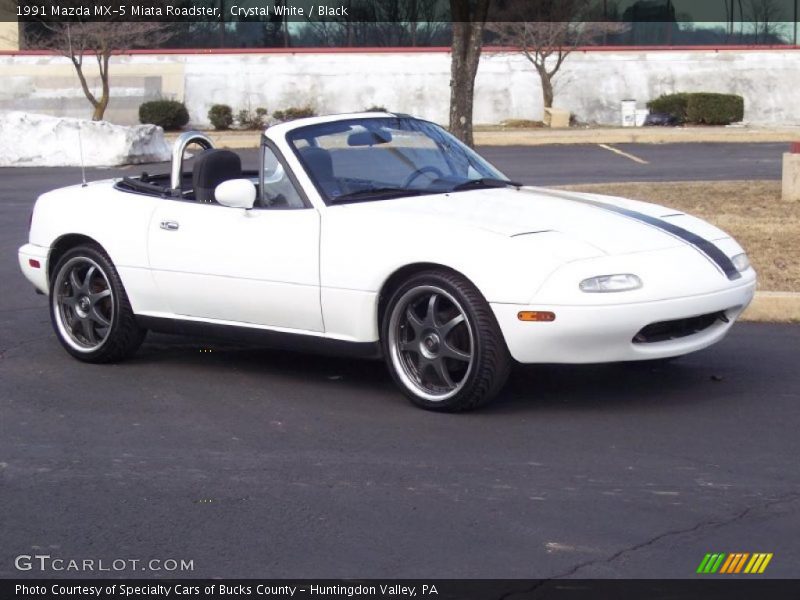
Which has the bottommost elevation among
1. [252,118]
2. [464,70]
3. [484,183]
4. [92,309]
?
[92,309]

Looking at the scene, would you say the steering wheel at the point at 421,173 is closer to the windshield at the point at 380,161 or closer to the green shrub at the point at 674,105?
the windshield at the point at 380,161

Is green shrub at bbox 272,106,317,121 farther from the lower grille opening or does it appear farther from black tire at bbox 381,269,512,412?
the lower grille opening

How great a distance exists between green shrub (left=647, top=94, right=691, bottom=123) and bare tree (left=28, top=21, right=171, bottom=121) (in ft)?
42.7

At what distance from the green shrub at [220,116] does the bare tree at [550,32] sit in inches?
290

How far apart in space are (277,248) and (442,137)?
1.43 m

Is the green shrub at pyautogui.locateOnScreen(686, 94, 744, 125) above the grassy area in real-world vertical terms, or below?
Result: above

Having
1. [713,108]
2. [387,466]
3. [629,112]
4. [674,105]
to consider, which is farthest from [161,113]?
[387,466]

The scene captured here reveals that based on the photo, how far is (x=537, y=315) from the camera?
619 centimetres

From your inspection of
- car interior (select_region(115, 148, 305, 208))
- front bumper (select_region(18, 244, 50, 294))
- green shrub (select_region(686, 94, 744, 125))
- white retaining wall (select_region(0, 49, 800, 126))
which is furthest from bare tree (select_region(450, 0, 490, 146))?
white retaining wall (select_region(0, 49, 800, 126))

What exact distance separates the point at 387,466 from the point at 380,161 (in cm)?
222

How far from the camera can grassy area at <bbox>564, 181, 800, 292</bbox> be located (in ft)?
32.6

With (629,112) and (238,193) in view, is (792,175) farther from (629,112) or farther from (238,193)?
(629,112)

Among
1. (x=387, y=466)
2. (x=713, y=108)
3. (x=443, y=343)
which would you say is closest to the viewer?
(x=387, y=466)

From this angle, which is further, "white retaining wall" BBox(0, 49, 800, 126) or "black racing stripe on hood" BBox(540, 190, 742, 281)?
"white retaining wall" BBox(0, 49, 800, 126)
